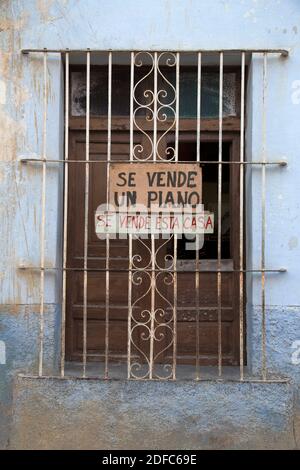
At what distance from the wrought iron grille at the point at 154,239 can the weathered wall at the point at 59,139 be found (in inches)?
2.3

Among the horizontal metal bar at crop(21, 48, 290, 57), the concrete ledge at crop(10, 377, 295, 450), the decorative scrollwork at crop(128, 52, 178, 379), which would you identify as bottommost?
the concrete ledge at crop(10, 377, 295, 450)

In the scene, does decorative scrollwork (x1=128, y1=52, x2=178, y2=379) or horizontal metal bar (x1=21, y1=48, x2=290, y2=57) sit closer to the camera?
horizontal metal bar (x1=21, y1=48, x2=290, y2=57)

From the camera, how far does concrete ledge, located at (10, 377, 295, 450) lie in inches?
189

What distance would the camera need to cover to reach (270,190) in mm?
4898

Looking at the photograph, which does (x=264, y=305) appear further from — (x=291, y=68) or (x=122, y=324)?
(x=291, y=68)

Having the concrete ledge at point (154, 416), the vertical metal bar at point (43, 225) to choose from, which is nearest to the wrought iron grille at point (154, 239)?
the vertical metal bar at point (43, 225)

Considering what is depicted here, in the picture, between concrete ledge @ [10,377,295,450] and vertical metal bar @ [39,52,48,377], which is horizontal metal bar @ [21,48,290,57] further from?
concrete ledge @ [10,377,295,450]

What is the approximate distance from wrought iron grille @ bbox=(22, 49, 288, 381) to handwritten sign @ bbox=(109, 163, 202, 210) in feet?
0.20

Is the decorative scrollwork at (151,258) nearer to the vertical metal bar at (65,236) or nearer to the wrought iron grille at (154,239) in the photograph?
the wrought iron grille at (154,239)

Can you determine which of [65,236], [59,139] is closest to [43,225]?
[65,236]

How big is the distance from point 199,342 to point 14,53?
8.34 feet

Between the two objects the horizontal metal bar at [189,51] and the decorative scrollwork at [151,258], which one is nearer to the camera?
the horizontal metal bar at [189,51]

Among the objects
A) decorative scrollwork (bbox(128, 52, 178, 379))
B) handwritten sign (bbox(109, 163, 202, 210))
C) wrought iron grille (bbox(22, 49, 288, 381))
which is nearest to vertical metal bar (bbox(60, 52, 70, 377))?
wrought iron grille (bbox(22, 49, 288, 381))

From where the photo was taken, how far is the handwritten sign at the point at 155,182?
4941 millimetres
